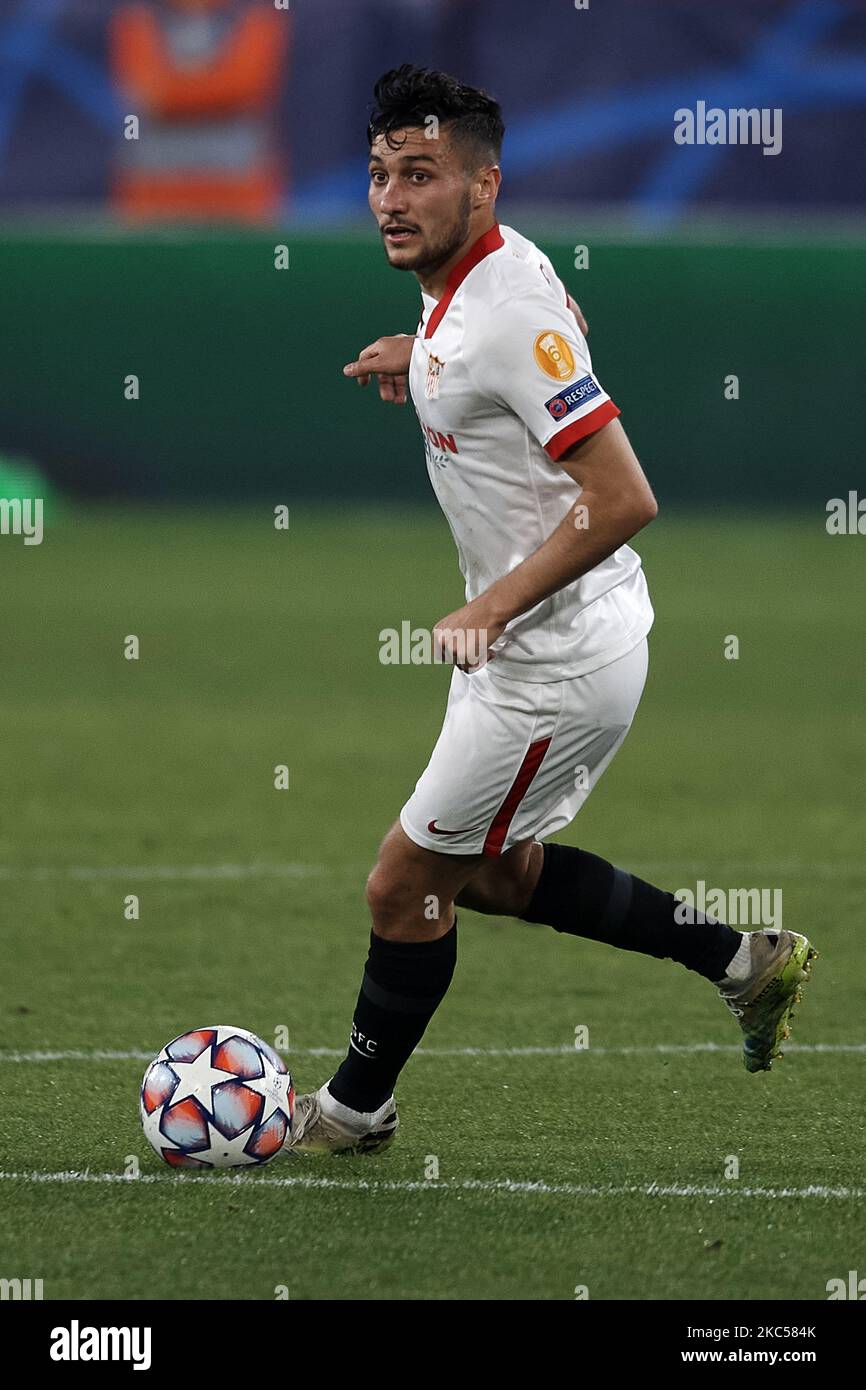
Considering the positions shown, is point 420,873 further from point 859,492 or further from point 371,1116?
point 859,492

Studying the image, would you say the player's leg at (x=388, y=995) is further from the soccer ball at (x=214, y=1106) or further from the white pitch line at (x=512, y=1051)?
the white pitch line at (x=512, y=1051)

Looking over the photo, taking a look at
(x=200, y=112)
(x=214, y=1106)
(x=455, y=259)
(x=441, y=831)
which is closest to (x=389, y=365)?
(x=455, y=259)

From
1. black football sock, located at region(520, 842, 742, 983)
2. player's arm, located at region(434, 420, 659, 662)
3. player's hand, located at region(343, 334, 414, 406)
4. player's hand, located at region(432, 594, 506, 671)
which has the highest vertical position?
player's hand, located at region(343, 334, 414, 406)

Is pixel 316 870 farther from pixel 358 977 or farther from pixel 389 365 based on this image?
pixel 389 365

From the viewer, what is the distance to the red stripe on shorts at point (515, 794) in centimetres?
478

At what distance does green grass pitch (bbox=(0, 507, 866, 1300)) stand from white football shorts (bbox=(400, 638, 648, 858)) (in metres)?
0.76

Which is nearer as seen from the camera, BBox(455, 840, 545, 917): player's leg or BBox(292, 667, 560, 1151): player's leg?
BBox(292, 667, 560, 1151): player's leg

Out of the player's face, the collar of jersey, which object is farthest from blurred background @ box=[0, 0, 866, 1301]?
the player's face

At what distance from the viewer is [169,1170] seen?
15.8ft

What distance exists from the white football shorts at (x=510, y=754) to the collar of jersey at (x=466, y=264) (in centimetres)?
77

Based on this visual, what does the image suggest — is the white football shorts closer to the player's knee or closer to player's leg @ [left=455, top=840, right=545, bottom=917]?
the player's knee

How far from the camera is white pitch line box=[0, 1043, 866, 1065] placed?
5734 mm

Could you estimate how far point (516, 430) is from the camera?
4652 millimetres

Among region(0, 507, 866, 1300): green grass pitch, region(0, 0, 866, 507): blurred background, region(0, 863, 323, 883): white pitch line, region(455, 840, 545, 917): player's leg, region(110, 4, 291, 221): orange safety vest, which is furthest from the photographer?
region(110, 4, 291, 221): orange safety vest
